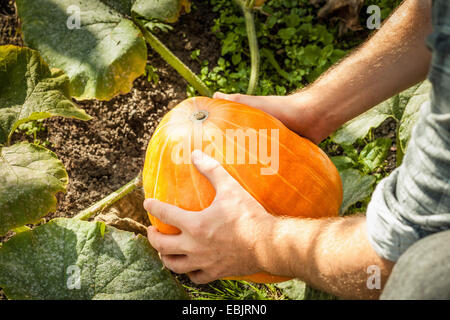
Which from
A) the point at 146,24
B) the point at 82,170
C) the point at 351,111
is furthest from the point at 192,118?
the point at 146,24

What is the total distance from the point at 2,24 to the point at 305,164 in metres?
1.82

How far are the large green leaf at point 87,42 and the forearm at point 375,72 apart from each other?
72 centimetres

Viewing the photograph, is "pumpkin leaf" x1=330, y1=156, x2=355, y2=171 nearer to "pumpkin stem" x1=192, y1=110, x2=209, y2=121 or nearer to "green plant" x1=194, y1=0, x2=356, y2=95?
"green plant" x1=194, y1=0, x2=356, y2=95

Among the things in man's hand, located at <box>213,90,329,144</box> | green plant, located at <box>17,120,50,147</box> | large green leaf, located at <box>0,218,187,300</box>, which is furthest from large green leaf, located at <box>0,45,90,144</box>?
man's hand, located at <box>213,90,329,144</box>

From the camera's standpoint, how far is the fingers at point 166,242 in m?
1.33

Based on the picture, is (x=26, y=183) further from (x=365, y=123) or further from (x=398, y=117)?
(x=398, y=117)

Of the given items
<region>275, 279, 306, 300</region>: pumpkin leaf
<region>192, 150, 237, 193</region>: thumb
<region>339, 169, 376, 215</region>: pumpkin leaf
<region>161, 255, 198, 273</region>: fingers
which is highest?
<region>192, 150, 237, 193</region>: thumb

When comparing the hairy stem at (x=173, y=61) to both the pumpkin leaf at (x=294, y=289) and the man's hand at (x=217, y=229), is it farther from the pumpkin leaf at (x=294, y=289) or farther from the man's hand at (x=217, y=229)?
the pumpkin leaf at (x=294, y=289)

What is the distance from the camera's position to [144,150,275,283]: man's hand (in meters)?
1.19

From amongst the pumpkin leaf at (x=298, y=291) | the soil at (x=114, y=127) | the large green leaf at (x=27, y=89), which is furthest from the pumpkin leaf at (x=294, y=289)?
the large green leaf at (x=27, y=89)

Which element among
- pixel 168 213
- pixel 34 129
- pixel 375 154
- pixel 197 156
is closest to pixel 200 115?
pixel 197 156

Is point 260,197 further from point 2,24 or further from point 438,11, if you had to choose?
point 2,24

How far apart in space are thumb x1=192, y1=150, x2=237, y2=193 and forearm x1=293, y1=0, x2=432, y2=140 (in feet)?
1.27

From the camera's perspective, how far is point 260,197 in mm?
1340
